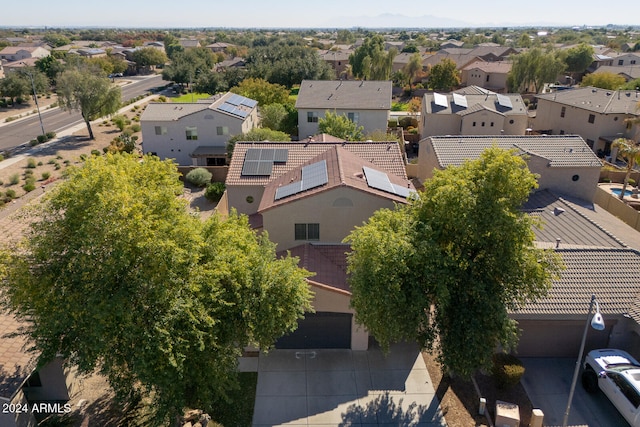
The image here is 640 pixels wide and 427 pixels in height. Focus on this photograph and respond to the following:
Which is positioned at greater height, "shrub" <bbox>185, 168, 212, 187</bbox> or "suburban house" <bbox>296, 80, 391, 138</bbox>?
"suburban house" <bbox>296, 80, 391, 138</bbox>

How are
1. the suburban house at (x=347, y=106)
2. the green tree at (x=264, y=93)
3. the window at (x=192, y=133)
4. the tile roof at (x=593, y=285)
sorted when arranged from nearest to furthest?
the tile roof at (x=593, y=285) → the window at (x=192, y=133) → the suburban house at (x=347, y=106) → the green tree at (x=264, y=93)

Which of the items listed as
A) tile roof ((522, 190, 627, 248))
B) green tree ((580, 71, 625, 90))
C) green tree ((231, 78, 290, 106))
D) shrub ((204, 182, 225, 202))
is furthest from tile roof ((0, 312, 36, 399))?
green tree ((580, 71, 625, 90))

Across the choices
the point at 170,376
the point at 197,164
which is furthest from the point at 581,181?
the point at 197,164

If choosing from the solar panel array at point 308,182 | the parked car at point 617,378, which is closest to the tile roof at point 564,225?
the parked car at point 617,378

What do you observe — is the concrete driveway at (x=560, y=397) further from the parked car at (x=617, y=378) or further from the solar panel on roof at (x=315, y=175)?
the solar panel on roof at (x=315, y=175)

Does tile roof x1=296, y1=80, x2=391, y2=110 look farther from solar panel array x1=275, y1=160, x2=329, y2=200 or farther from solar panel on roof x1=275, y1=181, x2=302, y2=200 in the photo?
solar panel on roof x1=275, y1=181, x2=302, y2=200

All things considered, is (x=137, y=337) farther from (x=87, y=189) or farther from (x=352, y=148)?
(x=352, y=148)
